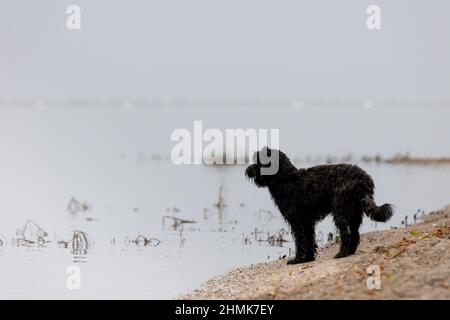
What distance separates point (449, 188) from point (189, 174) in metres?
10.0

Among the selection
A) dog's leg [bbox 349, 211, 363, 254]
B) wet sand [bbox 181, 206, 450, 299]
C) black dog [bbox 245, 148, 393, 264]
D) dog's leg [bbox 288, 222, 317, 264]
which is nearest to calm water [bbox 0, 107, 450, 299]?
wet sand [bbox 181, 206, 450, 299]

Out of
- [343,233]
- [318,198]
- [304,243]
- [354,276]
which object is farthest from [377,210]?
[354,276]

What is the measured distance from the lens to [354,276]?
422 inches

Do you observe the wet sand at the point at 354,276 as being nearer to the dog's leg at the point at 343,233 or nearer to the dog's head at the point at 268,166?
the dog's leg at the point at 343,233

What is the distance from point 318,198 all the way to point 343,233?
644 mm

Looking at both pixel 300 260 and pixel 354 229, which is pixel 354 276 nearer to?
pixel 354 229

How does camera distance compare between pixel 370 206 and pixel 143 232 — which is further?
pixel 143 232

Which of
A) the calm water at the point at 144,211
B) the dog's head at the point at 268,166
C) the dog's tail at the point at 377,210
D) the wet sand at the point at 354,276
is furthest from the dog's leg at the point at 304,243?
the calm water at the point at 144,211

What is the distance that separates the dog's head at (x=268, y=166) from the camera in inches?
545

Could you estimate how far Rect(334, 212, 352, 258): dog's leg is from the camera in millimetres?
13289

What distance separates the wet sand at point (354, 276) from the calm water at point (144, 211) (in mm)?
1058
